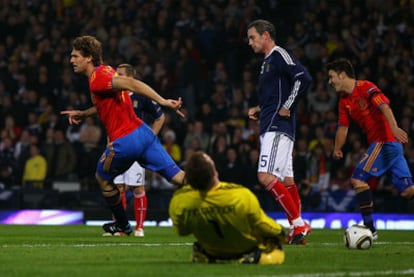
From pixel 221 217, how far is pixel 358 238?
10.6 ft

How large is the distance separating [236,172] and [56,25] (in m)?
8.72

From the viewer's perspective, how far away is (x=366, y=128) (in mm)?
13734

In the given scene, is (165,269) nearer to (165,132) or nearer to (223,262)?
(223,262)

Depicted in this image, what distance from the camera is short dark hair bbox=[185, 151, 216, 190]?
353 inches

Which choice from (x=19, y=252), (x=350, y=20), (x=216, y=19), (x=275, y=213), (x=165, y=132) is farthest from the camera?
(x=216, y=19)

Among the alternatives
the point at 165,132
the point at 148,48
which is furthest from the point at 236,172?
the point at 148,48

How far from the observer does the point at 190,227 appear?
930 centimetres

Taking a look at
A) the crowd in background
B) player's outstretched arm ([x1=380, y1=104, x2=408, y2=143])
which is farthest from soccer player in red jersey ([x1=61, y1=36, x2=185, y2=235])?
the crowd in background

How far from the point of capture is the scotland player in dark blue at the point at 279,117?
12.7 metres

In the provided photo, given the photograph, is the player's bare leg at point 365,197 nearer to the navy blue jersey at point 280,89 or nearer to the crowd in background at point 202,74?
the navy blue jersey at point 280,89

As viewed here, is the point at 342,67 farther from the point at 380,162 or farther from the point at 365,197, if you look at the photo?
the point at 365,197

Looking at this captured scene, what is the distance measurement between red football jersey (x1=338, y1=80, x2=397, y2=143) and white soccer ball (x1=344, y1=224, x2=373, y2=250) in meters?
1.90

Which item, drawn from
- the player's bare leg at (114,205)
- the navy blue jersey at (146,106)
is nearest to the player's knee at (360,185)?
the player's bare leg at (114,205)

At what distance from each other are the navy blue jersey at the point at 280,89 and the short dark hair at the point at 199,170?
3891 mm
